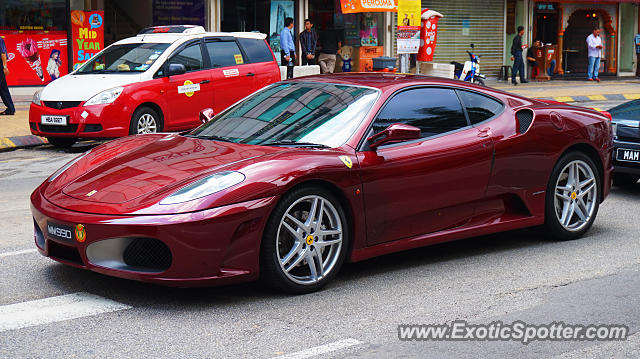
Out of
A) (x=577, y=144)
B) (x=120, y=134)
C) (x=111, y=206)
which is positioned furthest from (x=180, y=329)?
(x=120, y=134)

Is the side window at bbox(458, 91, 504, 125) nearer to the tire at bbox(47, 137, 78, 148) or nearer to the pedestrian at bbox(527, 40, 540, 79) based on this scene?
the tire at bbox(47, 137, 78, 148)

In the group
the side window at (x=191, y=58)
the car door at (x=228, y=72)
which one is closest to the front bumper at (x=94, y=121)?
the side window at (x=191, y=58)

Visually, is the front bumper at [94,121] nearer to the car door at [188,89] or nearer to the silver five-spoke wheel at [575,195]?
the car door at [188,89]

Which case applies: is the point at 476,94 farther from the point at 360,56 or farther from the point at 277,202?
the point at 360,56

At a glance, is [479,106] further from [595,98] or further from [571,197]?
[595,98]

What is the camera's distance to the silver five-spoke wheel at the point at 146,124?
12969mm

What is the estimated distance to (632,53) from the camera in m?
32.7

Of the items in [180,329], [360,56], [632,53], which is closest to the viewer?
[180,329]

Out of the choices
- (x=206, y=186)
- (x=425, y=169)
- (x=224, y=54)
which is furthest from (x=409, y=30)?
(x=206, y=186)

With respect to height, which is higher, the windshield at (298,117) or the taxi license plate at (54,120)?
the windshield at (298,117)

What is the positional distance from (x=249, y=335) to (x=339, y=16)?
21650mm

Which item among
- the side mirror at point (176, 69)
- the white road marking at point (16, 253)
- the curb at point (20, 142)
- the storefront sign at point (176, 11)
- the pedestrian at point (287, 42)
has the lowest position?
the white road marking at point (16, 253)

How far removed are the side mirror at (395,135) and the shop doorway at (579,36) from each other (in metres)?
27.3

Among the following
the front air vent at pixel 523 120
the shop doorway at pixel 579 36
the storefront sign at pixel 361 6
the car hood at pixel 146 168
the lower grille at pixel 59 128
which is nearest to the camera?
the car hood at pixel 146 168
